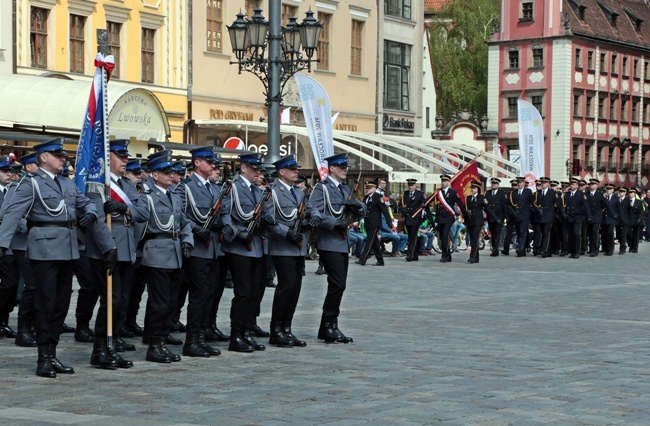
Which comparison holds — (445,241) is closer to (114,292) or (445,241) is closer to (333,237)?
(333,237)

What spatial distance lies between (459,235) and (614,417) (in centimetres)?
2742

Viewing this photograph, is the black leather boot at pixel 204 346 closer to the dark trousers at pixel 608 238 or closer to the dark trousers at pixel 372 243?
the dark trousers at pixel 372 243

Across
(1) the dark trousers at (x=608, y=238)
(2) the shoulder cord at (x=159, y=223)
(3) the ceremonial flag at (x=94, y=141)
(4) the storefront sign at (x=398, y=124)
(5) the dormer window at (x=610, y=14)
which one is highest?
(5) the dormer window at (x=610, y=14)

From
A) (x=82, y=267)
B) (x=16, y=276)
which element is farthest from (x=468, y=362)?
(x=16, y=276)

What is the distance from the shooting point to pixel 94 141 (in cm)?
1254

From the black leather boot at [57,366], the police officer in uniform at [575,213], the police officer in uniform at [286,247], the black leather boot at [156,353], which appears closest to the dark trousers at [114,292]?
the black leather boot at [156,353]

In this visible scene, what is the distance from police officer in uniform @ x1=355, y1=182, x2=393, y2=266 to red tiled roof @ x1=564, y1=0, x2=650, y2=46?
55253 mm

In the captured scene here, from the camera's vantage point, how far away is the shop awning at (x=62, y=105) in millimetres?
29062

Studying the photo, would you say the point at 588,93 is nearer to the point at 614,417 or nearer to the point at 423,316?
the point at 423,316

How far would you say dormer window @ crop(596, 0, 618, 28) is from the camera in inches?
3442

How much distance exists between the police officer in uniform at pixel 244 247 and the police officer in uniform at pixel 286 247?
27 cm

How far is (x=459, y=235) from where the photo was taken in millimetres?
36719

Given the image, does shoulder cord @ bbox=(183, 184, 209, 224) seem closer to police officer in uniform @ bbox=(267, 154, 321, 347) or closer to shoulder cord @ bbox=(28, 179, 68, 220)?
police officer in uniform @ bbox=(267, 154, 321, 347)

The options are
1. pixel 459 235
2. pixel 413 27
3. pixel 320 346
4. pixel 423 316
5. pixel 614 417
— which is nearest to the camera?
pixel 614 417
